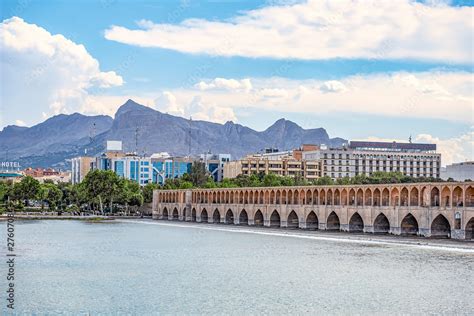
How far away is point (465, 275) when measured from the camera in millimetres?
41812

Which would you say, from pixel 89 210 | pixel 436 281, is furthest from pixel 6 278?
pixel 89 210

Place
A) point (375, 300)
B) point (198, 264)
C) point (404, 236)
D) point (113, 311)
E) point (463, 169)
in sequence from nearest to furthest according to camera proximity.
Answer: point (113, 311)
point (375, 300)
point (198, 264)
point (404, 236)
point (463, 169)

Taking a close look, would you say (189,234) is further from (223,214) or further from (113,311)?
(113,311)

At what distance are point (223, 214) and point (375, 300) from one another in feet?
231

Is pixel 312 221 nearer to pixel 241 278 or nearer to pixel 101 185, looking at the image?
pixel 241 278

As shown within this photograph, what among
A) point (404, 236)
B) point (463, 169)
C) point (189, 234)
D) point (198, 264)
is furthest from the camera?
point (463, 169)

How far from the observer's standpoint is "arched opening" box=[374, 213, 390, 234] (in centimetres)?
7200

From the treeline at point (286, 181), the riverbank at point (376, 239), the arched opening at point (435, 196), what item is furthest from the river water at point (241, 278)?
the treeline at point (286, 181)

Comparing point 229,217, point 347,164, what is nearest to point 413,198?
point 229,217

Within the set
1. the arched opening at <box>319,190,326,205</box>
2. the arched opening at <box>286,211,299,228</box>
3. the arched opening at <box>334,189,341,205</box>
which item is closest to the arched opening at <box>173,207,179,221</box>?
the arched opening at <box>286,211,299,228</box>

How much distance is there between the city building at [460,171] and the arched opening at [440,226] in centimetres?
8495

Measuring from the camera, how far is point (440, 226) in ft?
210

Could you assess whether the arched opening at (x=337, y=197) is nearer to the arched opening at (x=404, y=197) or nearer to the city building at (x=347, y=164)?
the arched opening at (x=404, y=197)

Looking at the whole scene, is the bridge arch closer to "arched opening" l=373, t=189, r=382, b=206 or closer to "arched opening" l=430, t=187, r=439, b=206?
"arched opening" l=430, t=187, r=439, b=206
